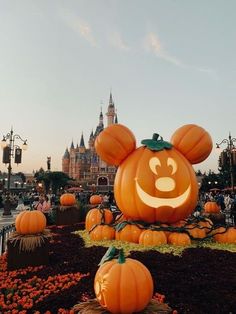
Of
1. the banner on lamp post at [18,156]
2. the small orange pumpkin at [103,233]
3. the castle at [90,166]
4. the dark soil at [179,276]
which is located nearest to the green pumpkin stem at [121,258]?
the dark soil at [179,276]

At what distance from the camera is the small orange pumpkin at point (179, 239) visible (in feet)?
22.6

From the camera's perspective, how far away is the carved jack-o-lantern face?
7305mm

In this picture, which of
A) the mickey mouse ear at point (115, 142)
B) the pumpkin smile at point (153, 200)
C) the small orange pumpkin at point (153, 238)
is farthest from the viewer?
the mickey mouse ear at point (115, 142)

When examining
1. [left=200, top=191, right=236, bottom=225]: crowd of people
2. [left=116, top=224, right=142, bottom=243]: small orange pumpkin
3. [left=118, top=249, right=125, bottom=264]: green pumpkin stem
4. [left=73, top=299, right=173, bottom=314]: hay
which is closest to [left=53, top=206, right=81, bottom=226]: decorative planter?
[left=116, top=224, right=142, bottom=243]: small orange pumpkin

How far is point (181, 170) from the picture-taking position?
24.3ft

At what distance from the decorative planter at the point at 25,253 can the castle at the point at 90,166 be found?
98610 millimetres

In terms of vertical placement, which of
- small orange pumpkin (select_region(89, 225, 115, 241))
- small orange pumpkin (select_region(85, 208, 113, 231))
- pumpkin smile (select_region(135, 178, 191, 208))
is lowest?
small orange pumpkin (select_region(89, 225, 115, 241))

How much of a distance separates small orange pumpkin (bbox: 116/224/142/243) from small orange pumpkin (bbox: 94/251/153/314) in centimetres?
396

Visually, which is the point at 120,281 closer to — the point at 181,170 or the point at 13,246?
the point at 13,246

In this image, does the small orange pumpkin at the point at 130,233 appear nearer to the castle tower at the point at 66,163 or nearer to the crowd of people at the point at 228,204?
the crowd of people at the point at 228,204

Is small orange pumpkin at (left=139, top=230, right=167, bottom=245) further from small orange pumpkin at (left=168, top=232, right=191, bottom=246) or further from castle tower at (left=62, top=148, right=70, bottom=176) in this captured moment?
castle tower at (left=62, top=148, right=70, bottom=176)

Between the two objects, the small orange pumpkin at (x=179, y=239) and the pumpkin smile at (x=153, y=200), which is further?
the pumpkin smile at (x=153, y=200)

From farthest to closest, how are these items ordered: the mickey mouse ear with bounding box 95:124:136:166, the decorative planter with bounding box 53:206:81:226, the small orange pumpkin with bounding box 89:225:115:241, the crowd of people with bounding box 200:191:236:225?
the crowd of people with bounding box 200:191:236:225, the decorative planter with bounding box 53:206:81:226, the mickey mouse ear with bounding box 95:124:136:166, the small orange pumpkin with bounding box 89:225:115:241

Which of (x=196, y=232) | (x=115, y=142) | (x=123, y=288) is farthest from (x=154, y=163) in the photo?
(x=123, y=288)
